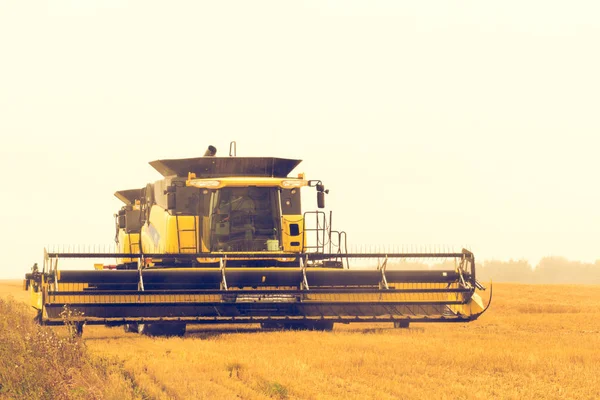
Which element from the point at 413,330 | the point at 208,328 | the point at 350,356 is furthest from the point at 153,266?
the point at 350,356

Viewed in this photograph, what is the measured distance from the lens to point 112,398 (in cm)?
965

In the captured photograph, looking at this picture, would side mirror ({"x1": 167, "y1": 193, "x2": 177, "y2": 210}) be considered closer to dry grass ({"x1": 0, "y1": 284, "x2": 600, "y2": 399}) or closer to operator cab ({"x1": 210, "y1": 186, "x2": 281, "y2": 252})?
operator cab ({"x1": 210, "y1": 186, "x2": 281, "y2": 252})

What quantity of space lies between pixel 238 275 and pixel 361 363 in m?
5.27

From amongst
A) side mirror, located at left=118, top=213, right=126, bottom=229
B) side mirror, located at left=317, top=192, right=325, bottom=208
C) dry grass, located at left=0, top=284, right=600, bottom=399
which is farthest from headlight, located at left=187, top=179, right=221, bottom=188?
side mirror, located at left=118, top=213, right=126, bottom=229

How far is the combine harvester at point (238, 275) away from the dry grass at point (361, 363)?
0.49 metres

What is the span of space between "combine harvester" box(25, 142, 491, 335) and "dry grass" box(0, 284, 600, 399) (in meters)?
0.49

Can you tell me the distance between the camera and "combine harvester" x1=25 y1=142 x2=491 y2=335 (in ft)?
54.5

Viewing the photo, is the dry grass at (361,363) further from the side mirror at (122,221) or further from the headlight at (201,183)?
the side mirror at (122,221)

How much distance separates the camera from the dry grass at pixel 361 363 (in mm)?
10234

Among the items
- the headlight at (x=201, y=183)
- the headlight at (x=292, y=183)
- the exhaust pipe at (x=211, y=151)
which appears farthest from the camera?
the exhaust pipe at (x=211, y=151)

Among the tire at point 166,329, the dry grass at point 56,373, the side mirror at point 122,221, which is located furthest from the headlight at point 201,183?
the dry grass at point 56,373

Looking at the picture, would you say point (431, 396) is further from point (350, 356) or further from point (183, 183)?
point (183, 183)

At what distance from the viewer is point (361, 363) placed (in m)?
12.4

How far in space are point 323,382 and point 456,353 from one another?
10.9 ft
